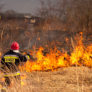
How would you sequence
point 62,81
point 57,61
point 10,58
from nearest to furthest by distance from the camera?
point 10,58
point 62,81
point 57,61

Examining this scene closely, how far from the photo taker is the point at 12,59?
203 inches

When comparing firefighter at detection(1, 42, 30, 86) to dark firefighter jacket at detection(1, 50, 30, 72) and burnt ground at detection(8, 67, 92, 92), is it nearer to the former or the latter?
dark firefighter jacket at detection(1, 50, 30, 72)

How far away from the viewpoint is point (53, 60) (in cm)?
991

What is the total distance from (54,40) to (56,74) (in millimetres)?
5674

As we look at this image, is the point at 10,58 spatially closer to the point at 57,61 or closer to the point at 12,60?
the point at 12,60

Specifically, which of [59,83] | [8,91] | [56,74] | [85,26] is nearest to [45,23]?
[85,26]

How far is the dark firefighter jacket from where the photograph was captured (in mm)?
5086

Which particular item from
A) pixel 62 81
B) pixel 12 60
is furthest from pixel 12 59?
pixel 62 81

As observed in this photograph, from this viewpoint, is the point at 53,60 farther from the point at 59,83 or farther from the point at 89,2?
the point at 89,2

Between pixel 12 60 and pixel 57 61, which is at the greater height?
pixel 12 60

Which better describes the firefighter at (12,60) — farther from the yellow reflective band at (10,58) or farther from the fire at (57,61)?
the fire at (57,61)

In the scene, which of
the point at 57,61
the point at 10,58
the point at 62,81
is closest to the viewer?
the point at 10,58

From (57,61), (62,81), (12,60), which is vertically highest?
(12,60)

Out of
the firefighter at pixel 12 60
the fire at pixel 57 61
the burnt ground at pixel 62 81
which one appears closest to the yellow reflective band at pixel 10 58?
the firefighter at pixel 12 60
